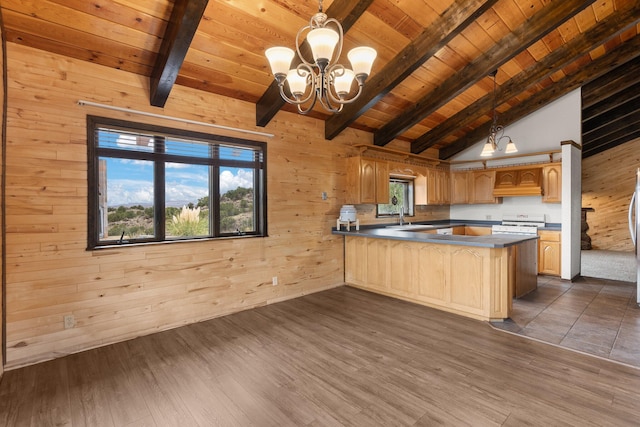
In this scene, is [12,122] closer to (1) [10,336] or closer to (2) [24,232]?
(2) [24,232]

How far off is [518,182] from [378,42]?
4.18m

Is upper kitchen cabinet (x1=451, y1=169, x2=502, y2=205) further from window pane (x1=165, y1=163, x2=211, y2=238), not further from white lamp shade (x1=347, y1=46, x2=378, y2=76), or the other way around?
window pane (x1=165, y1=163, x2=211, y2=238)

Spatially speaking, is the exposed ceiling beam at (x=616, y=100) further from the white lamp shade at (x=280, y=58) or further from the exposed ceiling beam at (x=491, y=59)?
the white lamp shade at (x=280, y=58)

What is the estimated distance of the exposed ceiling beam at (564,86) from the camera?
447 cm

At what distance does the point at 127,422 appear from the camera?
1914 millimetres

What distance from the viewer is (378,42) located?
348 centimetres

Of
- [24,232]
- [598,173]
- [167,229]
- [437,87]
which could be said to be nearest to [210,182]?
[167,229]

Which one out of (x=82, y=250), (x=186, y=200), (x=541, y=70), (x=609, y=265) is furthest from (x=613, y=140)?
(x=82, y=250)

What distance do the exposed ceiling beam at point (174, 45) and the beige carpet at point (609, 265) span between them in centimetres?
708

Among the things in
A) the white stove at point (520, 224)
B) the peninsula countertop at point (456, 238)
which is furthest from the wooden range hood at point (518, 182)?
the peninsula countertop at point (456, 238)

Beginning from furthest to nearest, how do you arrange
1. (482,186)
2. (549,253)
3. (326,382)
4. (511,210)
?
(482,186) < (511,210) < (549,253) < (326,382)

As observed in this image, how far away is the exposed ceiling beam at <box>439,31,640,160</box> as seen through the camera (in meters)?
4.47

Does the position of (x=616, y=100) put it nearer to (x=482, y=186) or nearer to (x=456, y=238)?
(x=482, y=186)

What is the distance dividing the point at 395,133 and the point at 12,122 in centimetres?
473
